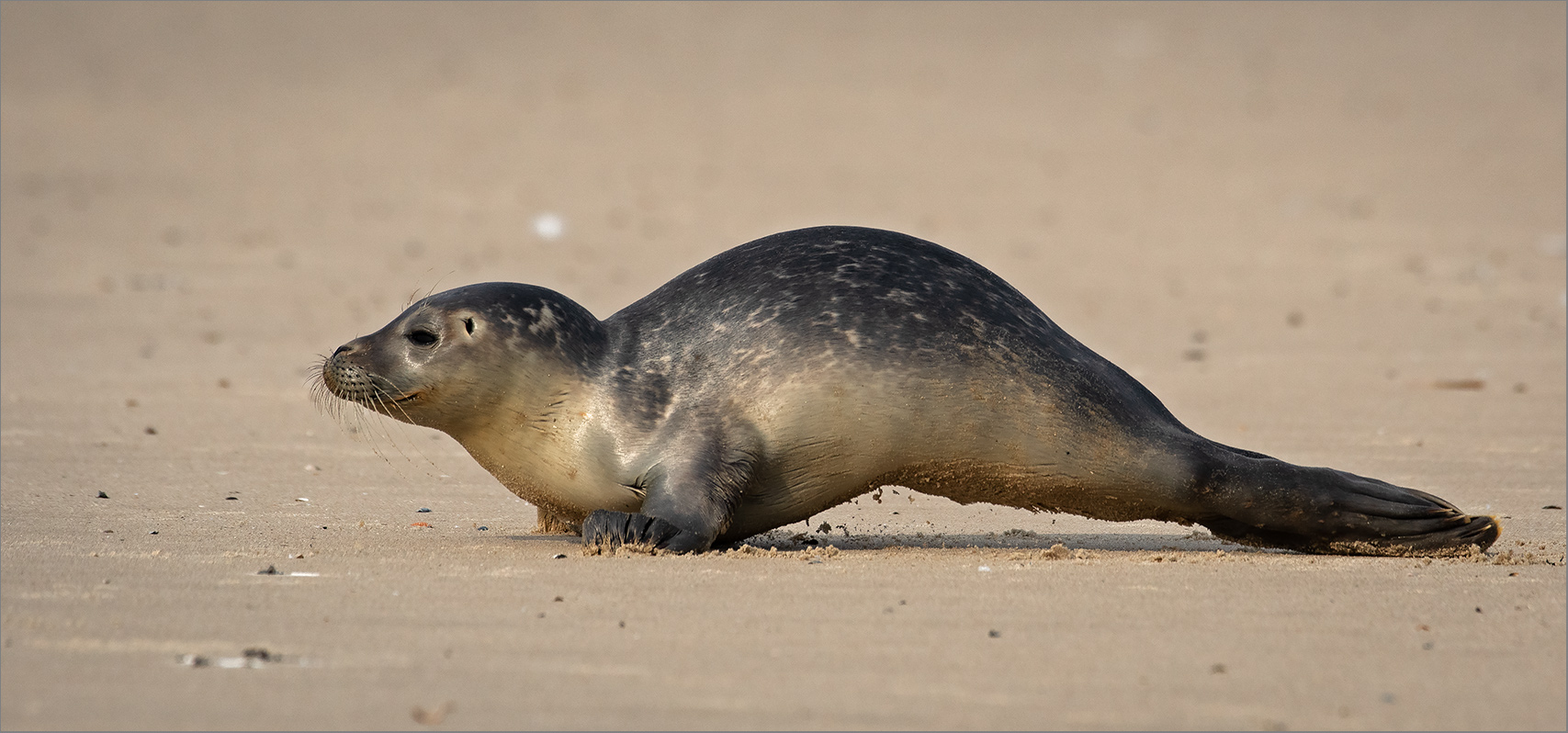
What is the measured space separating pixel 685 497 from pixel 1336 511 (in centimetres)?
207

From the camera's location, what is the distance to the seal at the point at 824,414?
5.12m

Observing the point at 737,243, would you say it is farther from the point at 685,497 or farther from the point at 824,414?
the point at 685,497

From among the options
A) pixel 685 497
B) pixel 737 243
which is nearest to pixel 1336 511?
pixel 685 497

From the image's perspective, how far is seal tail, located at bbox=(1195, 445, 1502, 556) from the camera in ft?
17.1

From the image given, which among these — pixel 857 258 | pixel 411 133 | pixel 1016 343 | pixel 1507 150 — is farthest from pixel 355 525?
pixel 1507 150

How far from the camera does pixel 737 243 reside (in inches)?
650

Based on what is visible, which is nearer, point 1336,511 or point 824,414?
point 824,414

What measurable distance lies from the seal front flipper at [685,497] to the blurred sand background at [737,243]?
126mm

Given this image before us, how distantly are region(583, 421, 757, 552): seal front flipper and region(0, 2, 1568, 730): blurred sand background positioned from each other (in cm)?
13

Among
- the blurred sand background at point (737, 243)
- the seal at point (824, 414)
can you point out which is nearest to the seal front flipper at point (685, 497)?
the seal at point (824, 414)

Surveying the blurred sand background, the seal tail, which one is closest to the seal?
the seal tail

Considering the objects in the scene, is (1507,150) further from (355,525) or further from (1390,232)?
(355,525)

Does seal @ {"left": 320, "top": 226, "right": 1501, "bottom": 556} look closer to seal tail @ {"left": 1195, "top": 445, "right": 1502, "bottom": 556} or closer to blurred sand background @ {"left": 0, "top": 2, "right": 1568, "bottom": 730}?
seal tail @ {"left": 1195, "top": 445, "right": 1502, "bottom": 556}

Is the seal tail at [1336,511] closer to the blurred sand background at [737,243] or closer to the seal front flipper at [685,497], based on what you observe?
the blurred sand background at [737,243]
